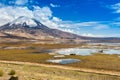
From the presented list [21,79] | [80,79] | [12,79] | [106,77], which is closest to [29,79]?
[21,79]

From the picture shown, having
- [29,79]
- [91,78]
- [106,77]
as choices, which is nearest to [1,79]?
[29,79]

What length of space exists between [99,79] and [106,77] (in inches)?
108

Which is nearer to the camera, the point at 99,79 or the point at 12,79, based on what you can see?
the point at 12,79

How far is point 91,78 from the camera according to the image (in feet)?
134

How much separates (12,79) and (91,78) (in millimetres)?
19591

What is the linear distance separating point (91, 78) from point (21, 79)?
17.7 metres

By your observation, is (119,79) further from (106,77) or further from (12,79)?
(12,79)

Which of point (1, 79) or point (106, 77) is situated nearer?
point (1, 79)

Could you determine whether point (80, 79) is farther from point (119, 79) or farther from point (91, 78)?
point (119, 79)

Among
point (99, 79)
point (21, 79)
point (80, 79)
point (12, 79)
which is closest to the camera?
point (12, 79)

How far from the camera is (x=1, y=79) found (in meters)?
25.6

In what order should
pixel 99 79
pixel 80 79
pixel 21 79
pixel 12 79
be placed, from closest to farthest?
pixel 12 79
pixel 21 79
pixel 80 79
pixel 99 79

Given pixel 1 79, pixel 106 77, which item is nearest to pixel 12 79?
pixel 1 79

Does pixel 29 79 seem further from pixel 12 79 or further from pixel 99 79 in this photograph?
pixel 99 79
